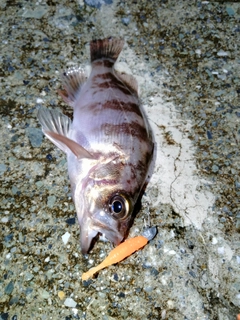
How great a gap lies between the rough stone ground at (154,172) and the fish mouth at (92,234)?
0.47 feet

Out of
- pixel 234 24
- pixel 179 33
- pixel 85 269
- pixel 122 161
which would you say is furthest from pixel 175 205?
pixel 234 24

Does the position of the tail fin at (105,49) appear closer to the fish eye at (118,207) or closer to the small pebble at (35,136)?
the small pebble at (35,136)

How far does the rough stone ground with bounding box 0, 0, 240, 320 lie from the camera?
9.20 ft

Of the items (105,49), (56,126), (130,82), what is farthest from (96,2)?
(56,126)

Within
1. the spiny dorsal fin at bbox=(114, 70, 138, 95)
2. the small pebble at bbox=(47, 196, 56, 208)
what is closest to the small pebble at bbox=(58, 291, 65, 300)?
the small pebble at bbox=(47, 196, 56, 208)

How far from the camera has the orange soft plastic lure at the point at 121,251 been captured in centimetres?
284

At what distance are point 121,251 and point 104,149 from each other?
78cm

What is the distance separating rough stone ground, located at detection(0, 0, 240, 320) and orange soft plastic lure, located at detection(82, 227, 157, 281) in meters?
0.06

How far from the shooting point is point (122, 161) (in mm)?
2766

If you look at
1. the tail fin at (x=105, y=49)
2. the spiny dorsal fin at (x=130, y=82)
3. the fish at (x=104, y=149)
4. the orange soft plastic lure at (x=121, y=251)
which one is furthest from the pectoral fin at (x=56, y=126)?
the orange soft plastic lure at (x=121, y=251)

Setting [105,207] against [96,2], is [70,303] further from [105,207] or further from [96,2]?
[96,2]

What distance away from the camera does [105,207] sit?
265 centimetres

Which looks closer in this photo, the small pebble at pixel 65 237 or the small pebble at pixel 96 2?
the small pebble at pixel 65 237

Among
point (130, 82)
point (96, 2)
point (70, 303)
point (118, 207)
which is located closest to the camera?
point (118, 207)
